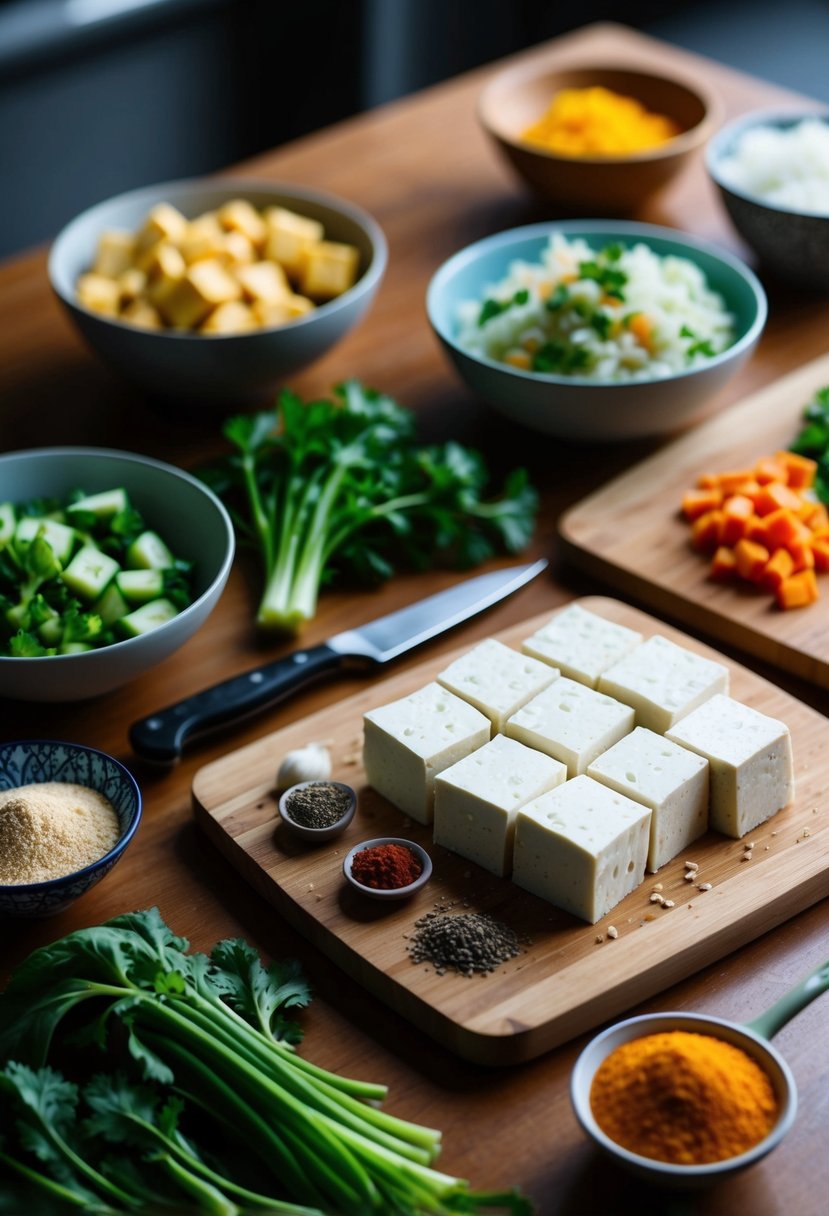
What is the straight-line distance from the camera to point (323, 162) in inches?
159

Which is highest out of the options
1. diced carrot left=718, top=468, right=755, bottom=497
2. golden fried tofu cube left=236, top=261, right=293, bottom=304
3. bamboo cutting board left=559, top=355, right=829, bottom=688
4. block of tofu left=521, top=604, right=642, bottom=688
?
golden fried tofu cube left=236, top=261, right=293, bottom=304

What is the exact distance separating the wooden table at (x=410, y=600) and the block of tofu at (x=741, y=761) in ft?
0.56

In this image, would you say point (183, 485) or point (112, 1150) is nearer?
point (112, 1150)

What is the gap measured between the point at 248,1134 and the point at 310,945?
0.37 meters

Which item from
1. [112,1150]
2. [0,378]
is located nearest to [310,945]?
[112,1150]

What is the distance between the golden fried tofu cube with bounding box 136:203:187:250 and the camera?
3.00 meters

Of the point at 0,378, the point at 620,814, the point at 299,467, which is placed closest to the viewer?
the point at 620,814

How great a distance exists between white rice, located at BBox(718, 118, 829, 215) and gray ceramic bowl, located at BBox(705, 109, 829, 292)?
2cm

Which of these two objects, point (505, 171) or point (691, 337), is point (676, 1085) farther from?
point (505, 171)

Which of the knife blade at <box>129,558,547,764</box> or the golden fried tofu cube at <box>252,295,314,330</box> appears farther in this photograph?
the golden fried tofu cube at <box>252,295,314,330</box>

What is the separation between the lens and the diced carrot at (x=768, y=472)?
263cm

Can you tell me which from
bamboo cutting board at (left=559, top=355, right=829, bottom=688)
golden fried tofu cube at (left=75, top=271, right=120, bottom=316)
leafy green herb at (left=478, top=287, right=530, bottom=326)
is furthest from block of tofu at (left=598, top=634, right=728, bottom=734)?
golden fried tofu cube at (left=75, top=271, right=120, bottom=316)

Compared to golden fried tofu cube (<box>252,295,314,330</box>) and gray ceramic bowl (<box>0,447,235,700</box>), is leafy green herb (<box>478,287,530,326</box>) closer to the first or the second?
golden fried tofu cube (<box>252,295,314,330</box>)

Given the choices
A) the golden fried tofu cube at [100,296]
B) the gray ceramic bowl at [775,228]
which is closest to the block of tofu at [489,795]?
the golden fried tofu cube at [100,296]
